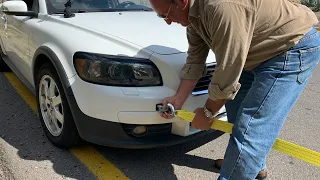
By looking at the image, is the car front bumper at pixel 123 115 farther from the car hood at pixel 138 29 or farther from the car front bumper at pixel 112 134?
the car hood at pixel 138 29

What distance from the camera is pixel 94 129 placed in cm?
254

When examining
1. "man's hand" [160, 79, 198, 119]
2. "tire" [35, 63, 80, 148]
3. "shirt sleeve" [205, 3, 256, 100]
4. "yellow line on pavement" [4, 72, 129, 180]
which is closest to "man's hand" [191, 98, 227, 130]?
"shirt sleeve" [205, 3, 256, 100]

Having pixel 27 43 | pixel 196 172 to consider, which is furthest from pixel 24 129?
pixel 196 172

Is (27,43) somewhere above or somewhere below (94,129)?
above

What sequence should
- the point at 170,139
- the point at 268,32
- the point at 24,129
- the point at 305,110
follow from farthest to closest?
the point at 305,110 → the point at 24,129 → the point at 170,139 → the point at 268,32

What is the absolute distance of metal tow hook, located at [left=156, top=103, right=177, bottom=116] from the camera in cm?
233

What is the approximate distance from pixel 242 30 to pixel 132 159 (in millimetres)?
1692

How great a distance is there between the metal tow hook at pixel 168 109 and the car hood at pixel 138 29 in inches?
16.7

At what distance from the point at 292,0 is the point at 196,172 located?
4.97 feet

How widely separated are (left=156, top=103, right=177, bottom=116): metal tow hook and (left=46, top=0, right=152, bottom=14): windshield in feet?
5.40

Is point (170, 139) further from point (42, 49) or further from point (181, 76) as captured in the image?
point (42, 49)

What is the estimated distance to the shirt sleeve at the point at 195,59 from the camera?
2273 millimetres

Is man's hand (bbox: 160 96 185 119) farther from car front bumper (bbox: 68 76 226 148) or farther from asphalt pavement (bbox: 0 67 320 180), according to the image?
asphalt pavement (bbox: 0 67 320 180)

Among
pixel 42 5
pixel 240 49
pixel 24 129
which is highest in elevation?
pixel 240 49
